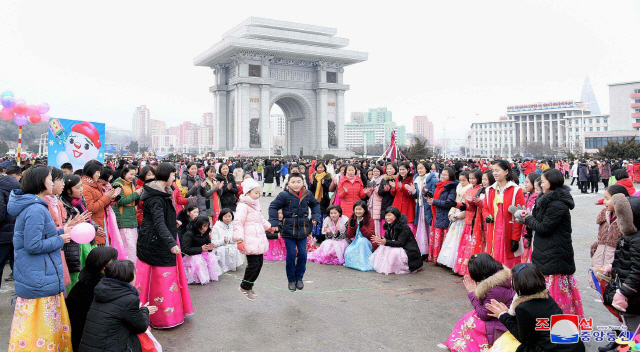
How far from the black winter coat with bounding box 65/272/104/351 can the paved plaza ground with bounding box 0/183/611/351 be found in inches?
30.3

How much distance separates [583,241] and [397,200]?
4200mm

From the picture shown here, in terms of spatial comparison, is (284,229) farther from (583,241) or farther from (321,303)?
(583,241)

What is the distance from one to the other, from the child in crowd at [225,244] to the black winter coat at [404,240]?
243cm

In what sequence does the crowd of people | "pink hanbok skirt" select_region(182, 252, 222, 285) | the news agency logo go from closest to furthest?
the news agency logo → the crowd of people → "pink hanbok skirt" select_region(182, 252, 222, 285)

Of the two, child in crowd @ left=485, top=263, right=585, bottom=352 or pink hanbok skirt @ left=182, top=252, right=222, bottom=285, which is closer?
child in crowd @ left=485, top=263, right=585, bottom=352

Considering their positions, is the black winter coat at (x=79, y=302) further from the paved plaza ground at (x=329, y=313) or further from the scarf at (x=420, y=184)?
the scarf at (x=420, y=184)

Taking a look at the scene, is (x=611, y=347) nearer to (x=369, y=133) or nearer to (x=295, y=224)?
(x=295, y=224)

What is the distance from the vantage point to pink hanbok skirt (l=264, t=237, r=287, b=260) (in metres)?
7.77

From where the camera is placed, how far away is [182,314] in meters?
4.65

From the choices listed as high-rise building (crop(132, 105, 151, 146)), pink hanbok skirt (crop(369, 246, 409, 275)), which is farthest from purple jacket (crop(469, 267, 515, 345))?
high-rise building (crop(132, 105, 151, 146))

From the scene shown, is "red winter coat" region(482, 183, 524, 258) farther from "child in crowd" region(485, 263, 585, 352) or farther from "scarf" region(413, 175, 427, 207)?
"child in crowd" region(485, 263, 585, 352)

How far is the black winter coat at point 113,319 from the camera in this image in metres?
3.29

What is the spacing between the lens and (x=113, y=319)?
330cm

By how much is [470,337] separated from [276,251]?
4.48 m
